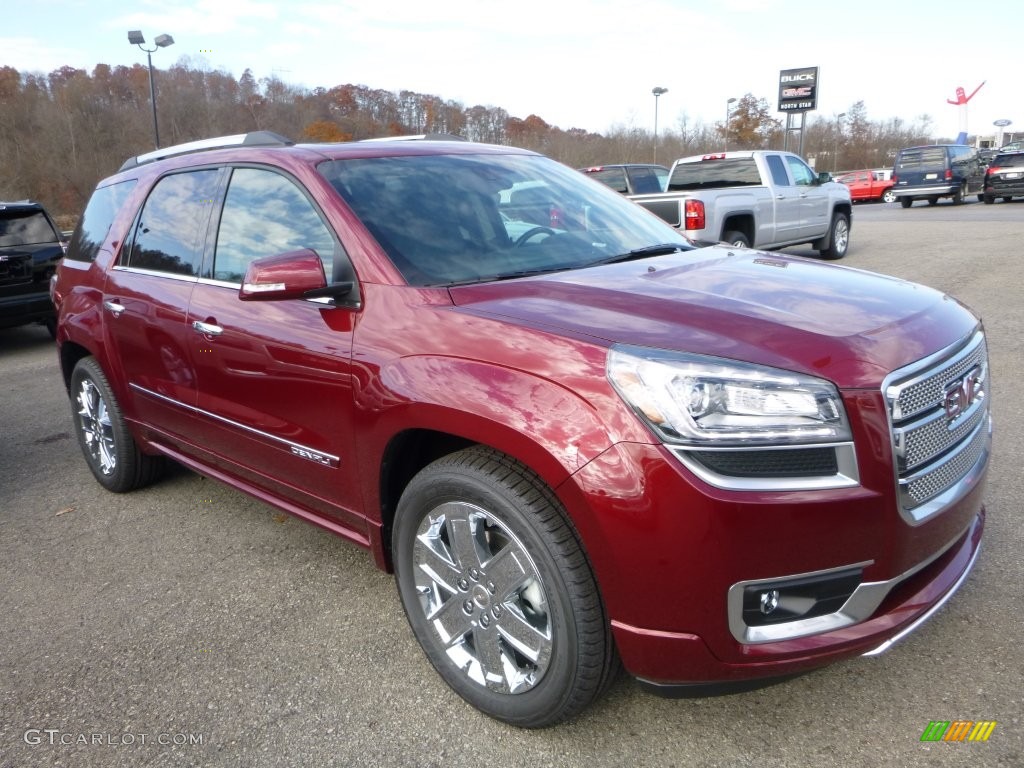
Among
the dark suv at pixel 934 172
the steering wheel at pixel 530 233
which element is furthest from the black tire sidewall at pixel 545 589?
the dark suv at pixel 934 172

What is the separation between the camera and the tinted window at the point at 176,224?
3.60 m

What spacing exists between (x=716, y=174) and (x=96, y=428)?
10.2m

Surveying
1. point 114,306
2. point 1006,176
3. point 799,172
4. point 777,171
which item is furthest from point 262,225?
point 1006,176

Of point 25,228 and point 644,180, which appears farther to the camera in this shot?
point 644,180

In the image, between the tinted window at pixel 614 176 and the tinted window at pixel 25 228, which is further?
the tinted window at pixel 614 176

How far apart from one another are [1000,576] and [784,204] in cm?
1034

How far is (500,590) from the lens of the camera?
241 centimetres

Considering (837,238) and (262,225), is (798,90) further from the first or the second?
(262,225)

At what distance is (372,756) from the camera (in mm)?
2402

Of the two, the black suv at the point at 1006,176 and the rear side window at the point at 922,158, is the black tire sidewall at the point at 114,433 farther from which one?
the black suv at the point at 1006,176

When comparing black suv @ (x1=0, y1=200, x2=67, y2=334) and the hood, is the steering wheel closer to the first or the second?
the hood

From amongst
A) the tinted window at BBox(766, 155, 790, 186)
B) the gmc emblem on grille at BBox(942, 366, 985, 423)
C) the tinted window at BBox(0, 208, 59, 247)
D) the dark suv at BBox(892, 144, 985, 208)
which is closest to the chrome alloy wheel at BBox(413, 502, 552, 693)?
the gmc emblem on grille at BBox(942, 366, 985, 423)

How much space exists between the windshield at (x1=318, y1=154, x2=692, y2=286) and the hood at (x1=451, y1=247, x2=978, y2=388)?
0.20m

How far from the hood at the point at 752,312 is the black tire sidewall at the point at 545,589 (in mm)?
504
